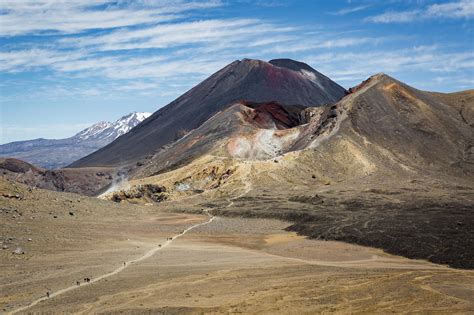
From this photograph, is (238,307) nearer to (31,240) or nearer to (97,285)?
(97,285)

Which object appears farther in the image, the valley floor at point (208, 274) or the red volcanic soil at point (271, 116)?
the red volcanic soil at point (271, 116)

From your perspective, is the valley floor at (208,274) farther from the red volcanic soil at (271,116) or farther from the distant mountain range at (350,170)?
the red volcanic soil at (271,116)

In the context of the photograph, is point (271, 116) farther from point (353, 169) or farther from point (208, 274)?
point (208, 274)

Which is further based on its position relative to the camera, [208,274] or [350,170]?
[350,170]

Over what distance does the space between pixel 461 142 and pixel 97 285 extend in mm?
90064

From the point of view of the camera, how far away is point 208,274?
32.5 metres

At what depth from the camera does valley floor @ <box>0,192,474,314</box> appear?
25156 millimetres

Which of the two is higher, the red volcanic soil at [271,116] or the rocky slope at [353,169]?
the red volcanic soil at [271,116]

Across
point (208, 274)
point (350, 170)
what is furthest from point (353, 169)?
point (208, 274)

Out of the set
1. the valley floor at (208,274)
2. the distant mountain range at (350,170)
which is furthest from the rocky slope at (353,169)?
the valley floor at (208,274)

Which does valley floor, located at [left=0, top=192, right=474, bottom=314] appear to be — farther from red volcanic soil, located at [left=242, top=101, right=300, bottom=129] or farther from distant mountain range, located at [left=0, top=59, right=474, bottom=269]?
red volcanic soil, located at [left=242, top=101, right=300, bottom=129]

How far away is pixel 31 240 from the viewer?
1635 inches

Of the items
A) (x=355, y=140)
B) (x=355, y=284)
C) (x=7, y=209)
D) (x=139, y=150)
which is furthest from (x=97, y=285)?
(x=139, y=150)

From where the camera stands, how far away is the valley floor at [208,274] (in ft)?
82.5
